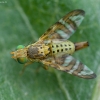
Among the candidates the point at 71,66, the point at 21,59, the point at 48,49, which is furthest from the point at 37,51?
the point at 71,66

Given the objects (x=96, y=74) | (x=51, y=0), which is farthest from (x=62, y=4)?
(x=96, y=74)

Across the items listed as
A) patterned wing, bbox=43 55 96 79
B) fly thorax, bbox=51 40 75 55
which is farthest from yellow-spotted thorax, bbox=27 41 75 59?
patterned wing, bbox=43 55 96 79

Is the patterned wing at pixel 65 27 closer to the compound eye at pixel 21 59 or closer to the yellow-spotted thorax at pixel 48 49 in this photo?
the yellow-spotted thorax at pixel 48 49

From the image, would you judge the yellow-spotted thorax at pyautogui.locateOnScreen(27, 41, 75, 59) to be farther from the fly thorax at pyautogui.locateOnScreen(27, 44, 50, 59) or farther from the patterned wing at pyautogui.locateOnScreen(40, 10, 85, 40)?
the patterned wing at pyautogui.locateOnScreen(40, 10, 85, 40)

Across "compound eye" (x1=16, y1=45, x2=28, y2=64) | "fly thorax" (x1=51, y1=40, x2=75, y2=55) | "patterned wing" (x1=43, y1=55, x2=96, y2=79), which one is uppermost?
"compound eye" (x1=16, y1=45, x2=28, y2=64)

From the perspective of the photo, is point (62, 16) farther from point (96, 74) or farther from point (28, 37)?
point (96, 74)

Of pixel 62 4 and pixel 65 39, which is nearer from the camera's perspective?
pixel 62 4
